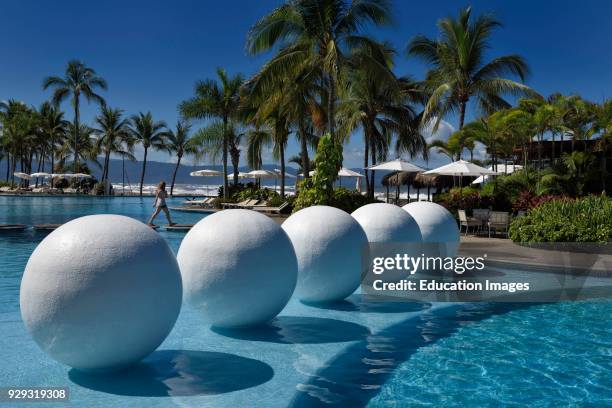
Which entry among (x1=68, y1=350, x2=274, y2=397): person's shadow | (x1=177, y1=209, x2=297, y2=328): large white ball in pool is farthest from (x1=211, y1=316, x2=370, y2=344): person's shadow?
(x1=68, y1=350, x2=274, y2=397): person's shadow

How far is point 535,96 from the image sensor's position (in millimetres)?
28000

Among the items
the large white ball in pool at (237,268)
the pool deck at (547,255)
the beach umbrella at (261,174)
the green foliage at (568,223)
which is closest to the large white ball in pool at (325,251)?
the large white ball in pool at (237,268)

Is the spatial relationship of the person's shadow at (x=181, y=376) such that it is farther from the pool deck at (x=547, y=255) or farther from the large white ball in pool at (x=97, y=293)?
the pool deck at (x=547, y=255)

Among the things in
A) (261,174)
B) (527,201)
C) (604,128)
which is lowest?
(527,201)

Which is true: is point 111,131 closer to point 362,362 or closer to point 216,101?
point 216,101

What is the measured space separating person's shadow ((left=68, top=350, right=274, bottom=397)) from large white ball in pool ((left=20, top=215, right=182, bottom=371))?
19 centimetres

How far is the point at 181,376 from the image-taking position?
5.48m

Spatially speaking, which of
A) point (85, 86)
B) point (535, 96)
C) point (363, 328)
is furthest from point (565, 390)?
point (85, 86)

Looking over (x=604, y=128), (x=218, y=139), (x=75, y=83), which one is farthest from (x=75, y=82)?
(x=604, y=128)

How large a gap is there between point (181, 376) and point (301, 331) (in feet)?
7.08

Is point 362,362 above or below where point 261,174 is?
below

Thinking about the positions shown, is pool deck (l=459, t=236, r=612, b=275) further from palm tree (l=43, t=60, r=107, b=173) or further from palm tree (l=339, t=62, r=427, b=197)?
palm tree (l=43, t=60, r=107, b=173)

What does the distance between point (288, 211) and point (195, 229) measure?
69.4 feet

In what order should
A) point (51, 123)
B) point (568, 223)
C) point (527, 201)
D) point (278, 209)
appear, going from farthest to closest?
point (51, 123) → point (278, 209) → point (527, 201) → point (568, 223)
